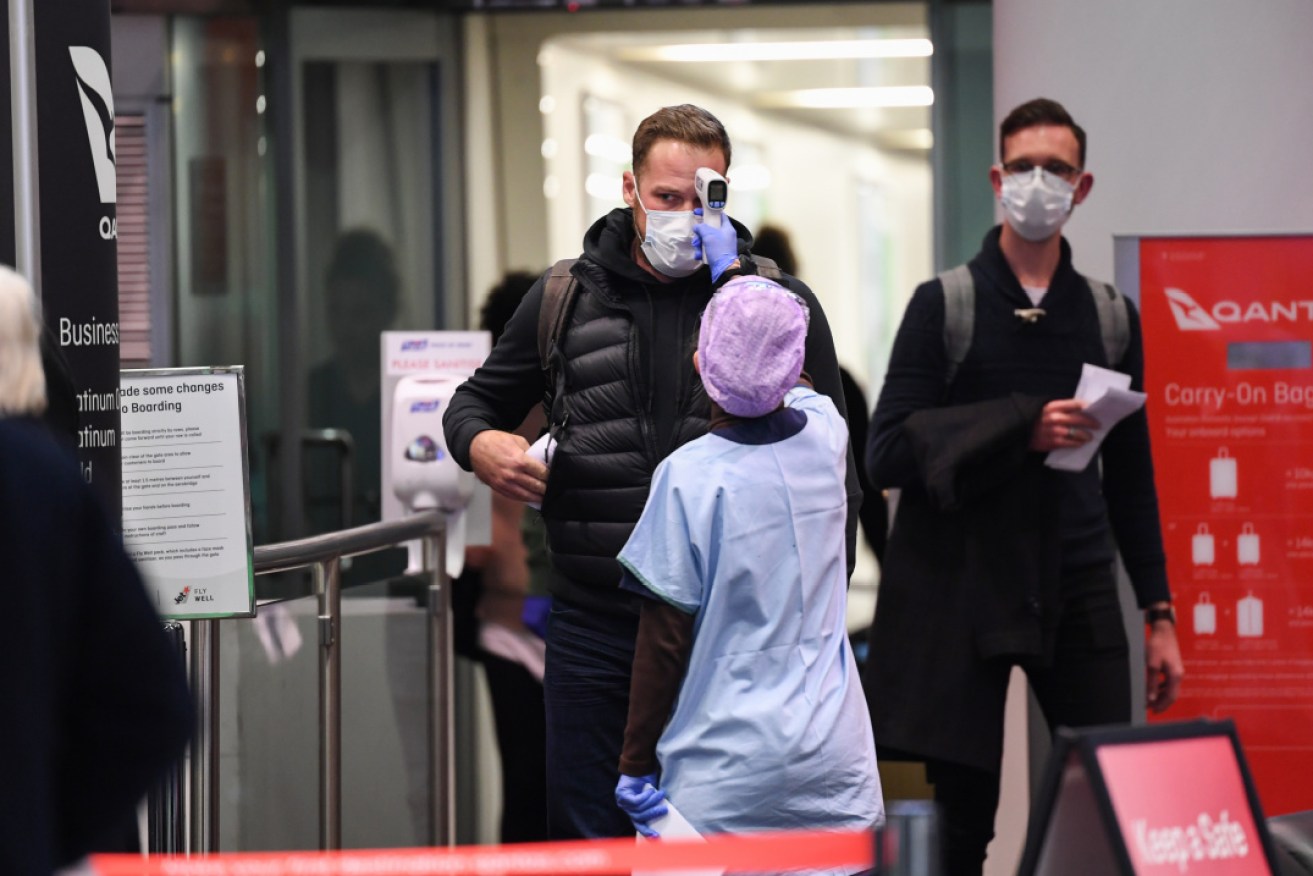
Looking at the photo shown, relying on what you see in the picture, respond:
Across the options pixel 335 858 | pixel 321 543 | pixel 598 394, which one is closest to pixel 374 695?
pixel 321 543

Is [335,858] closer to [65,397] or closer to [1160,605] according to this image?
[65,397]

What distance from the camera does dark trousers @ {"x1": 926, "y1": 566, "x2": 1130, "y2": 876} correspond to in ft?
14.3

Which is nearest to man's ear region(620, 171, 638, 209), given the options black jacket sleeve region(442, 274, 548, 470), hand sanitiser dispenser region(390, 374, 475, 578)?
black jacket sleeve region(442, 274, 548, 470)

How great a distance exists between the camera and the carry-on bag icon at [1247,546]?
204 inches

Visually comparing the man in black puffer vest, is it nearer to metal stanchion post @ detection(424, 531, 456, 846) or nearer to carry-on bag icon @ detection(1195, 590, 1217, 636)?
carry-on bag icon @ detection(1195, 590, 1217, 636)

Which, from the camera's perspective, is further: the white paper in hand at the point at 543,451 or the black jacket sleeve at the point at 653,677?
the white paper in hand at the point at 543,451

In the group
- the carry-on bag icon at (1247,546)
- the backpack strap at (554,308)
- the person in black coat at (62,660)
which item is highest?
the backpack strap at (554,308)

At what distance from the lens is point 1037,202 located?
14.7ft

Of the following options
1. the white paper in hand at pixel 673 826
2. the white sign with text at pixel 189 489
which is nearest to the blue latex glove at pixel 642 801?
the white paper in hand at pixel 673 826

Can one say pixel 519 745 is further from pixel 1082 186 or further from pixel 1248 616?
pixel 1082 186

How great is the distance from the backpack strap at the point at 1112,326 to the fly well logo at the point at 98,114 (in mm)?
2236

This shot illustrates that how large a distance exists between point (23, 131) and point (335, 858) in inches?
55.6

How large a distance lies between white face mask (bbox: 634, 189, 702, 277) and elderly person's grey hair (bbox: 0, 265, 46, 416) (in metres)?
1.63

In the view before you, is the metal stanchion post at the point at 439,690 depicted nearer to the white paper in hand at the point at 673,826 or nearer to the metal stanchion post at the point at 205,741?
the metal stanchion post at the point at 205,741
